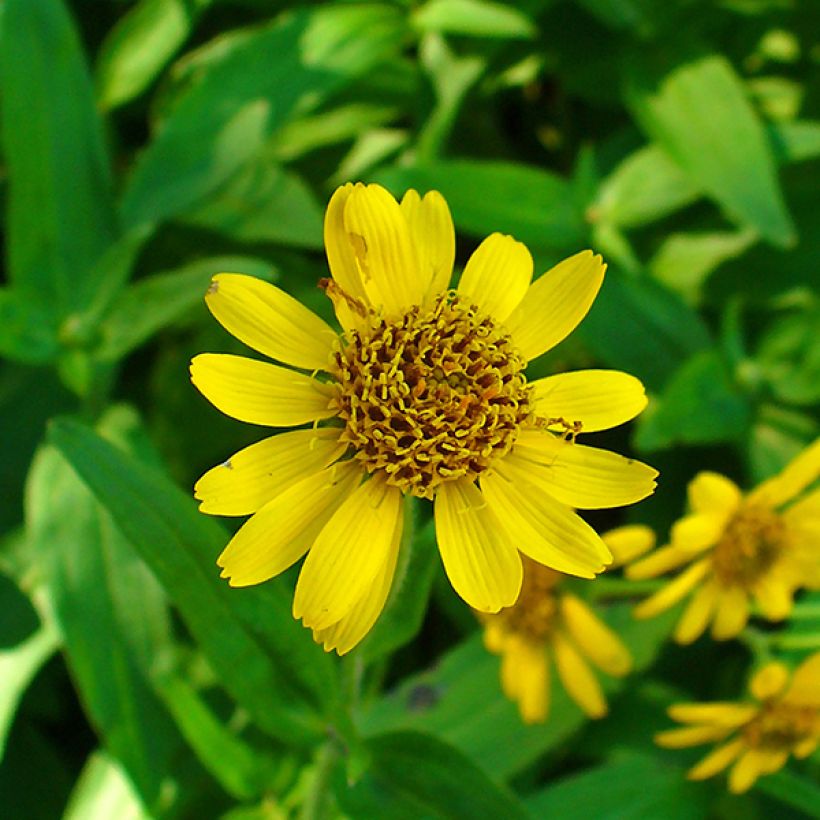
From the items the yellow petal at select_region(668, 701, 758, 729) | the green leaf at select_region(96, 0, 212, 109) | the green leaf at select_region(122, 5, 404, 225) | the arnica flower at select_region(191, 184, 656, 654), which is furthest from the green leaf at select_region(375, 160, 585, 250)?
the yellow petal at select_region(668, 701, 758, 729)

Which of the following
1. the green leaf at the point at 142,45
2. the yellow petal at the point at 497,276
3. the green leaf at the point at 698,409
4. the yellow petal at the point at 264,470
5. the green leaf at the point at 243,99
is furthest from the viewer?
the green leaf at the point at 142,45

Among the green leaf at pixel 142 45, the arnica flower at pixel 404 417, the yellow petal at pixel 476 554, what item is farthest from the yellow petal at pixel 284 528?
the green leaf at pixel 142 45

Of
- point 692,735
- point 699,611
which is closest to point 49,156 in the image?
point 699,611

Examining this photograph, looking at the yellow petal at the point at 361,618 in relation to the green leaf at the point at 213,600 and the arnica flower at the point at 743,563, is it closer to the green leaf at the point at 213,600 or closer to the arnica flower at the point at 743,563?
the green leaf at the point at 213,600

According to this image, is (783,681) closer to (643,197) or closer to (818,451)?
(818,451)

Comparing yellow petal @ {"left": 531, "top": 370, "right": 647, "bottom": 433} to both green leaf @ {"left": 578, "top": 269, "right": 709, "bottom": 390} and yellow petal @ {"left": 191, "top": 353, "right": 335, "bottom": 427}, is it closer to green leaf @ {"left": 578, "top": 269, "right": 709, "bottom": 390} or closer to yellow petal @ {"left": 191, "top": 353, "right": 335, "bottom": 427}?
yellow petal @ {"left": 191, "top": 353, "right": 335, "bottom": 427}

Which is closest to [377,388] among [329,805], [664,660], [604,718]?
[329,805]
